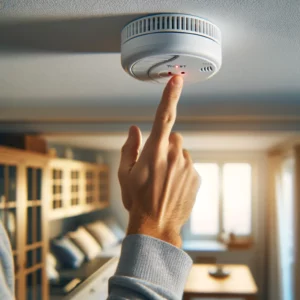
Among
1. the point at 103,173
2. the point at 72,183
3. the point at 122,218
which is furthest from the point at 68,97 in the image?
the point at 122,218

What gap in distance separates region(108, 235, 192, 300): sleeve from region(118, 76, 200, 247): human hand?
17 mm

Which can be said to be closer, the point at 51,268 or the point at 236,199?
the point at 51,268

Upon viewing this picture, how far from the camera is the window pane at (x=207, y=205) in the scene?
6430 mm

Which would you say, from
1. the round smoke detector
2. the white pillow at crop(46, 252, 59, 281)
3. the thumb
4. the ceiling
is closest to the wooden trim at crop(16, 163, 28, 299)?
the ceiling

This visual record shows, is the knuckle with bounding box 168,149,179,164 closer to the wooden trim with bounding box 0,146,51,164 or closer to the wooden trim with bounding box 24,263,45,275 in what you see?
the wooden trim with bounding box 0,146,51,164

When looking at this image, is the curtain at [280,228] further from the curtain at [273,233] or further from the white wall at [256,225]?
the white wall at [256,225]

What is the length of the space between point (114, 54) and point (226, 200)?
5.36 metres

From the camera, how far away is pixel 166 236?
2.07 feet

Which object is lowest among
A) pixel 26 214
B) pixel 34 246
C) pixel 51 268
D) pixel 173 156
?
pixel 51 268

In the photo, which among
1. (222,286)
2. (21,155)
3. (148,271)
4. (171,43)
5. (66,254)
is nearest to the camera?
(148,271)

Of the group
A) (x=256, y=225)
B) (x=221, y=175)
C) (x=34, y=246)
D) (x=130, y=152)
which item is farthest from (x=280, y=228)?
(x=130, y=152)

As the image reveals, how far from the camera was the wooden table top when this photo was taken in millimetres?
3957

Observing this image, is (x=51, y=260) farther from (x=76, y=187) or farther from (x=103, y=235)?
(x=103, y=235)

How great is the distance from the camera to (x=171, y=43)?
993 mm
